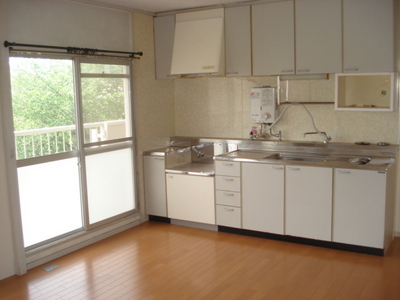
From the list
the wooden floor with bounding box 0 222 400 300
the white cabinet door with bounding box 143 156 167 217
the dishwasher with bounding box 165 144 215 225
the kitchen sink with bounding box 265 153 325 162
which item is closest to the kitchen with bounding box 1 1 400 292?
the white cabinet door with bounding box 143 156 167 217

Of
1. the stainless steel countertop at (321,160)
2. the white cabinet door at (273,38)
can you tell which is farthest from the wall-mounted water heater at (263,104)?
the stainless steel countertop at (321,160)

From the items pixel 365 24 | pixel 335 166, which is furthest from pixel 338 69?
pixel 335 166

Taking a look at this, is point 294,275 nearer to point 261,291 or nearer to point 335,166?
point 261,291

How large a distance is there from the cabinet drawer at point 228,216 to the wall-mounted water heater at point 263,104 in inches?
41.4

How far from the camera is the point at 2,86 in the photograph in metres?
3.68

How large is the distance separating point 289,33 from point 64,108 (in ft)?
7.82

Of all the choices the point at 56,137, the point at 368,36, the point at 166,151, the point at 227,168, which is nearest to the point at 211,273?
the point at 227,168

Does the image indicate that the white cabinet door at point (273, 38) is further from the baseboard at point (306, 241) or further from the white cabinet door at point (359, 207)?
the baseboard at point (306, 241)

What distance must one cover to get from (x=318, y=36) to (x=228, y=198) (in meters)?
1.91

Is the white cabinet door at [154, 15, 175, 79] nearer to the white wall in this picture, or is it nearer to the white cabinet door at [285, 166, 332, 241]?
the white wall

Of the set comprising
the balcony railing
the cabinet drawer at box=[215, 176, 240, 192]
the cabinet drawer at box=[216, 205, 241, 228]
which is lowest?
the cabinet drawer at box=[216, 205, 241, 228]

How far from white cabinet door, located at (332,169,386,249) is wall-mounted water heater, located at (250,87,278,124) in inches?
44.3

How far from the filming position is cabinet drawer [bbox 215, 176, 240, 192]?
15.3ft

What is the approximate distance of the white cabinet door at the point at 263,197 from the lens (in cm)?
444
